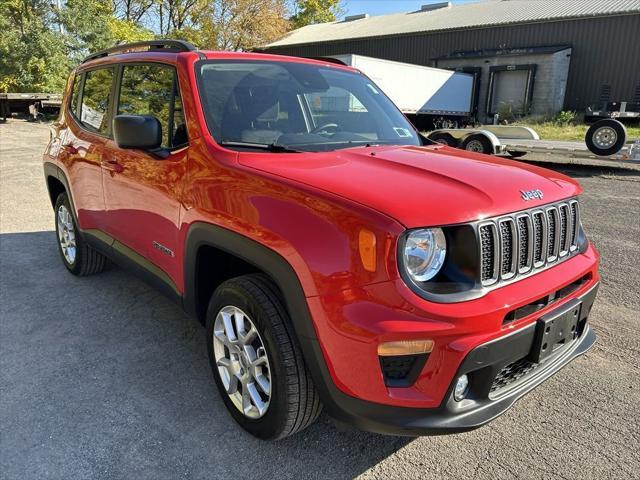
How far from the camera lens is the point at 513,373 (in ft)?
7.48

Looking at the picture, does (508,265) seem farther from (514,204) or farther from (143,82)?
(143,82)

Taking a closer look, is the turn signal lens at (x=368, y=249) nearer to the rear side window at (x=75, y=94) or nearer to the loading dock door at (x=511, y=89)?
the rear side window at (x=75, y=94)

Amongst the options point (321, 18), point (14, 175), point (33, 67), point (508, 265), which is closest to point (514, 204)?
point (508, 265)

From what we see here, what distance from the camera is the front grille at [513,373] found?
2.22 metres

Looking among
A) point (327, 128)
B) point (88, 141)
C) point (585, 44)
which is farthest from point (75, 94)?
point (585, 44)

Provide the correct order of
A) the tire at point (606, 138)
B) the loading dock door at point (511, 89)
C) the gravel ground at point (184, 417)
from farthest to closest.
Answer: the loading dock door at point (511, 89) < the tire at point (606, 138) < the gravel ground at point (184, 417)

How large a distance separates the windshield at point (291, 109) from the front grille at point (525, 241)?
115 centimetres

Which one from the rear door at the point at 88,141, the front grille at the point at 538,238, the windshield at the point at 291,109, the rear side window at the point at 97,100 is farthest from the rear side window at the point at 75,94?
the front grille at the point at 538,238

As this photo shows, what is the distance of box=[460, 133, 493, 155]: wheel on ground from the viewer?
372 inches

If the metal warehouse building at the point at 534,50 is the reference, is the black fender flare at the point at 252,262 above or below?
below

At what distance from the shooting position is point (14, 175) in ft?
33.9

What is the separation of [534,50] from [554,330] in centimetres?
3032

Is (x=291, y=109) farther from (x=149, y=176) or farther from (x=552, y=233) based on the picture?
(x=552, y=233)

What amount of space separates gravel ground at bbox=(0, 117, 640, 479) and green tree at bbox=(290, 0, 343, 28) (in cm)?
5158
